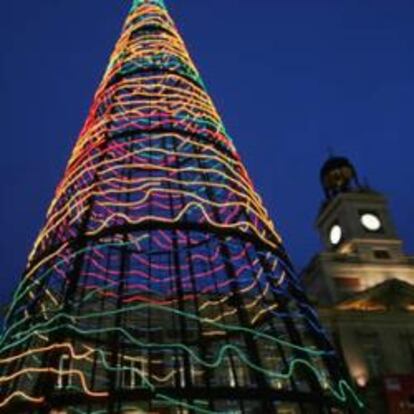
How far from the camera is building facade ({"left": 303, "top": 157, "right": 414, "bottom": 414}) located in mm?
28969

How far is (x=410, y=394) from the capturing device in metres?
25.9

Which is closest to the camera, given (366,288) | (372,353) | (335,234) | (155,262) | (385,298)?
(155,262)

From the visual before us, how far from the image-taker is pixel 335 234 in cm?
4022

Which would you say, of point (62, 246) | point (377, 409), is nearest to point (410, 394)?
point (377, 409)

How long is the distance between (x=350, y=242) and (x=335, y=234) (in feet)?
9.51

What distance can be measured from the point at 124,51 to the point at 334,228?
34.0 metres

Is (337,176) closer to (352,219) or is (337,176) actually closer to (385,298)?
(352,219)

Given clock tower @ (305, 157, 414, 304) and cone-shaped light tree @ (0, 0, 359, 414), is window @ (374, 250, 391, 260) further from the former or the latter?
cone-shaped light tree @ (0, 0, 359, 414)

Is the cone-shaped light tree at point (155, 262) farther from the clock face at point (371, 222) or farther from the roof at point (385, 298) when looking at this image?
the clock face at point (371, 222)

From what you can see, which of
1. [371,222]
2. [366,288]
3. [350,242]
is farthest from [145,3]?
[371,222]

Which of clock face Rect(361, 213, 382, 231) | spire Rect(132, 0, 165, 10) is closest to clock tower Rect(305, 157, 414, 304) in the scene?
clock face Rect(361, 213, 382, 231)

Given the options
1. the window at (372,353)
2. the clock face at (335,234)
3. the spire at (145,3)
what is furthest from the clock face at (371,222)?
the spire at (145,3)

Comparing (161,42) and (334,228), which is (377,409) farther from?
(161,42)

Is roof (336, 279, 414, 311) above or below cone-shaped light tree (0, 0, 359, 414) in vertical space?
above
